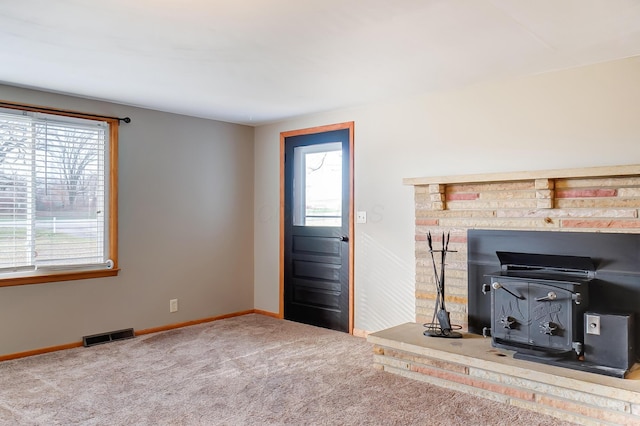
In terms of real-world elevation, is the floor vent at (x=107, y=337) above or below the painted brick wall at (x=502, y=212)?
below

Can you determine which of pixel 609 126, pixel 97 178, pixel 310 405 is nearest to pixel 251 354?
pixel 310 405

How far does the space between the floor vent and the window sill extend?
1.71ft

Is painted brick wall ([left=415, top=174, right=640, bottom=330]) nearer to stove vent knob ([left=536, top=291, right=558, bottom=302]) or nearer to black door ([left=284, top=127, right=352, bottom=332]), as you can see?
stove vent knob ([left=536, top=291, right=558, bottom=302])

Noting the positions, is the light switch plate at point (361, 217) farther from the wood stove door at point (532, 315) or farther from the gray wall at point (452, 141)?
the wood stove door at point (532, 315)

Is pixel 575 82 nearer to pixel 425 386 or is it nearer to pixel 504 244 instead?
pixel 504 244

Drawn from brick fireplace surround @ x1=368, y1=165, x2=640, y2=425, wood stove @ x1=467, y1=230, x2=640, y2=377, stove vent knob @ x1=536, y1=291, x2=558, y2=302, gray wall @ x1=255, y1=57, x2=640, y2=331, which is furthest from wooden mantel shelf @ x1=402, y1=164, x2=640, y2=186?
stove vent knob @ x1=536, y1=291, x2=558, y2=302

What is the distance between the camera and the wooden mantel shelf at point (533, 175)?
2.90m

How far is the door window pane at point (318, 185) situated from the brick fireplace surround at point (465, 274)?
40.8 inches

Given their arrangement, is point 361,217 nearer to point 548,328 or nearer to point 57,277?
point 548,328

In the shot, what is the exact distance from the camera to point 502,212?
3484 millimetres

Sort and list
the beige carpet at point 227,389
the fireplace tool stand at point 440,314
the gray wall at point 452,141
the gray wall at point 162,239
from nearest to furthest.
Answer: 1. the beige carpet at point 227,389
2. the gray wall at point 452,141
3. the fireplace tool stand at point 440,314
4. the gray wall at point 162,239

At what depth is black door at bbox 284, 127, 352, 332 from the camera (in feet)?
15.4

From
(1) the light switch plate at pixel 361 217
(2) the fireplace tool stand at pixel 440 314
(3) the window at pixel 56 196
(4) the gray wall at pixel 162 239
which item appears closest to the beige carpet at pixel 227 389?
(4) the gray wall at pixel 162 239

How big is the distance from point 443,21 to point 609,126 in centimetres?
151
